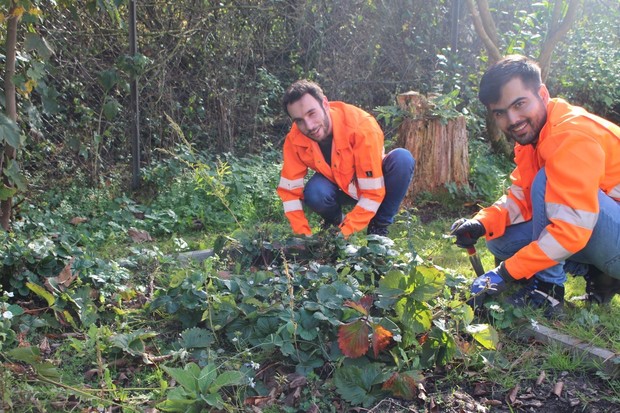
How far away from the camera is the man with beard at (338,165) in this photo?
3805mm

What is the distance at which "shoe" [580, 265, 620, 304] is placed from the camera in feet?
10.3

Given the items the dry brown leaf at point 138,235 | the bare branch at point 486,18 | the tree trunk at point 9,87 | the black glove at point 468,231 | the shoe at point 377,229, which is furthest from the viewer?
the bare branch at point 486,18

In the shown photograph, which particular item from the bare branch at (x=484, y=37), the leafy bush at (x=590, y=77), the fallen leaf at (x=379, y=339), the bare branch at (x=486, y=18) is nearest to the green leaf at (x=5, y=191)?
the fallen leaf at (x=379, y=339)

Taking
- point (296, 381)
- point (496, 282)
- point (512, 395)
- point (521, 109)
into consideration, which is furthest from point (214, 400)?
point (521, 109)

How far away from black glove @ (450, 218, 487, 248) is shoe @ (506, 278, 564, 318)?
40cm

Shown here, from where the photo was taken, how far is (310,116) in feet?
12.5

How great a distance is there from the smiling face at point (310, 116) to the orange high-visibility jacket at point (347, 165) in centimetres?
9

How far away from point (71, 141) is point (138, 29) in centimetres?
166

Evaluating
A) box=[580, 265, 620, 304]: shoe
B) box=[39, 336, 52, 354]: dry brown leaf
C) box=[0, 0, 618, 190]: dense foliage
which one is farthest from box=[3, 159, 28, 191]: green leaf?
box=[580, 265, 620, 304]: shoe

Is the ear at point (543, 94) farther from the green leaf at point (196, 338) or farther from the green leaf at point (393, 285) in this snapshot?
the green leaf at point (196, 338)

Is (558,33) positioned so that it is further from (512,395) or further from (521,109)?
(512,395)

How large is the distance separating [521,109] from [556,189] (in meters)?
0.45

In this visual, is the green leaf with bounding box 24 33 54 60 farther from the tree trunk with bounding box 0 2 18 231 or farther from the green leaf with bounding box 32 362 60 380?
the green leaf with bounding box 32 362 60 380

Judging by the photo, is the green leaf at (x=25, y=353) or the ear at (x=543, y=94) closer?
the green leaf at (x=25, y=353)
